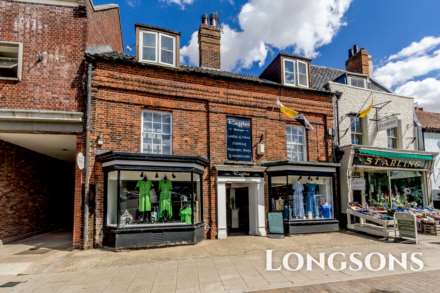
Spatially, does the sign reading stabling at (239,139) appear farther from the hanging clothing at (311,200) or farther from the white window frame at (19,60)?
the white window frame at (19,60)

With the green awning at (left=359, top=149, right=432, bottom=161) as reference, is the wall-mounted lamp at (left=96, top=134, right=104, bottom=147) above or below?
above

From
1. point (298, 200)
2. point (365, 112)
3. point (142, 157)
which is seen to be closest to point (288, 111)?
point (298, 200)

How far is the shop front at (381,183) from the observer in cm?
1291

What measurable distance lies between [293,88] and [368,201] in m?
6.95

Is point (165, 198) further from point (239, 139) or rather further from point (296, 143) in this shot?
point (296, 143)

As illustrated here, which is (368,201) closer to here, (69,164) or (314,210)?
(314,210)

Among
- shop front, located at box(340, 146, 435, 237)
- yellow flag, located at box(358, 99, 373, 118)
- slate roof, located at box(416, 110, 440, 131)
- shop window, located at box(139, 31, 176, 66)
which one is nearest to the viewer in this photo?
shop window, located at box(139, 31, 176, 66)

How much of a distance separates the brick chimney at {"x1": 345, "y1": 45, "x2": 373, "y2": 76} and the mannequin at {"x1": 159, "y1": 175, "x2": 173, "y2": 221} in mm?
14119

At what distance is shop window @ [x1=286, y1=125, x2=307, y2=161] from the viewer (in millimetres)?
13211

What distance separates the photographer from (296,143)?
13391 mm

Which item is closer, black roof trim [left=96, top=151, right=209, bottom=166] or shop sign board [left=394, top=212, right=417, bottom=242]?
black roof trim [left=96, top=151, right=209, bottom=166]

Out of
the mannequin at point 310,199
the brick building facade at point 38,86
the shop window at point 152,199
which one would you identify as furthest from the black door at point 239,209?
the brick building facade at point 38,86

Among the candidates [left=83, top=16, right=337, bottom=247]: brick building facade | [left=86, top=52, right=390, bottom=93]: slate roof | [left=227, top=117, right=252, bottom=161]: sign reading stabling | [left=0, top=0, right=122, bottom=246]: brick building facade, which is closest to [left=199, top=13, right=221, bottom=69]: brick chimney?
[left=86, top=52, right=390, bottom=93]: slate roof

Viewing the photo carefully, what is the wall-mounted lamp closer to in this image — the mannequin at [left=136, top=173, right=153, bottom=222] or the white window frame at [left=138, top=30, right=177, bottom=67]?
the mannequin at [left=136, top=173, right=153, bottom=222]
